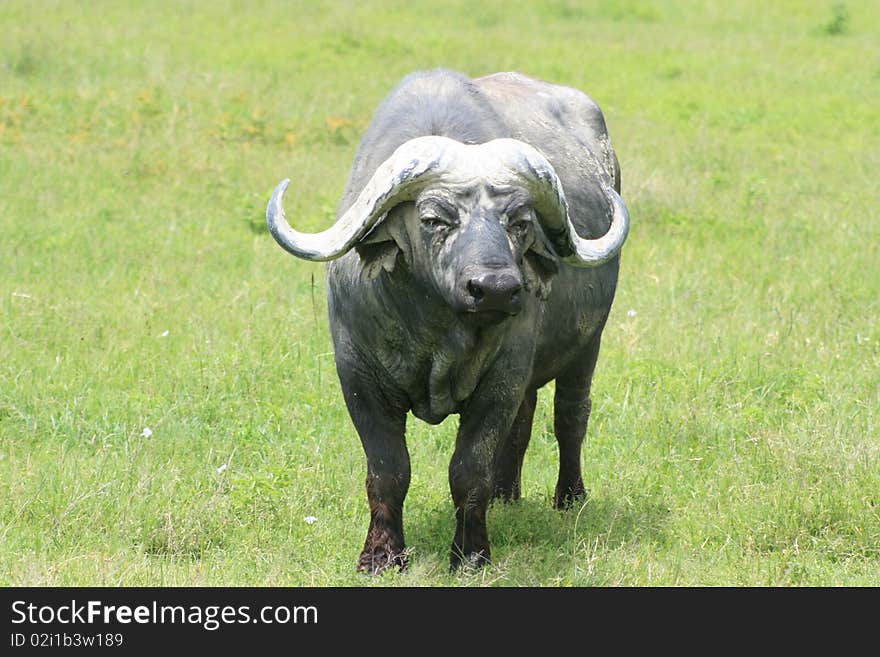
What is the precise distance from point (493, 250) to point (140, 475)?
2.18 m

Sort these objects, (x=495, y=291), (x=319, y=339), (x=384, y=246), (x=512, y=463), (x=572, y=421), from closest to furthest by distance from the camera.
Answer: (x=495, y=291)
(x=384, y=246)
(x=512, y=463)
(x=572, y=421)
(x=319, y=339)

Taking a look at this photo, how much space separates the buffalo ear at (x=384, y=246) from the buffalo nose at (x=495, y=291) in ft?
1.70

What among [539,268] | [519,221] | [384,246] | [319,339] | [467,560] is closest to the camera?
[519,221]

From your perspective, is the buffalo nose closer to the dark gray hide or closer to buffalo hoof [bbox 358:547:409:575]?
the dark gray hide

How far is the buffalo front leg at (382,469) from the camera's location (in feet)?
16.6

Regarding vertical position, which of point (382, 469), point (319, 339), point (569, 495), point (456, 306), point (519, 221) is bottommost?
point (569, 495)

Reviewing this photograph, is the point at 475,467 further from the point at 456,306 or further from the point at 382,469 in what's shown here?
the point at 456,306

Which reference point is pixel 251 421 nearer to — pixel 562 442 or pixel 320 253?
pixel 562 442

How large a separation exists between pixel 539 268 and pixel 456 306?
0.69 metres

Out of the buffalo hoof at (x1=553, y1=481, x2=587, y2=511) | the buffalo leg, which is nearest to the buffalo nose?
the buffalo leg

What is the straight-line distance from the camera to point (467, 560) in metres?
5.17

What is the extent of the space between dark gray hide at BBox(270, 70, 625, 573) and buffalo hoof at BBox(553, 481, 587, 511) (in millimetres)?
610

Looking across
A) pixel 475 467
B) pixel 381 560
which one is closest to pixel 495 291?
pixel 475 467

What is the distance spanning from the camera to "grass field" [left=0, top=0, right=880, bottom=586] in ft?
17.8
